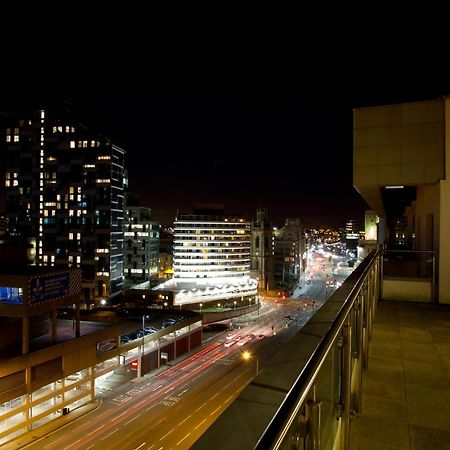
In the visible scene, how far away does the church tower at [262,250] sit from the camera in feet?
258

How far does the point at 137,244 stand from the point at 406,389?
63937 mm

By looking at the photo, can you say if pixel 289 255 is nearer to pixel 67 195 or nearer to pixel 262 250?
Answer: pixel 262 250

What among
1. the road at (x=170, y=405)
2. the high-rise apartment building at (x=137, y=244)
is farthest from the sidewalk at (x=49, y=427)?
the high-rise apartment building at (x=137, y=244)

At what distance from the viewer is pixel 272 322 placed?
48.6 metres

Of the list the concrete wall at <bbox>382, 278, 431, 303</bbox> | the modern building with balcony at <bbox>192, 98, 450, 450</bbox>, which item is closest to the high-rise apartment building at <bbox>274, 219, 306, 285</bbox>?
the modern building with balcony at <bbox>192, 98, 450, 450</bbox>

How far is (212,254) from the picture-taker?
221 feet

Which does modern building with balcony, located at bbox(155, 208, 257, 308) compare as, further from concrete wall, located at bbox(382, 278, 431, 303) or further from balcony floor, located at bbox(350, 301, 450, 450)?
balcony floor, located at bbox(350, 301, 450, 450)

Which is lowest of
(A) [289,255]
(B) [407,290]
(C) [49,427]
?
(C) [49,427]

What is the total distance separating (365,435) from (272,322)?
157 feet

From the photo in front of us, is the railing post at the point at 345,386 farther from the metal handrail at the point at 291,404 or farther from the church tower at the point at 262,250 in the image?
the church tower at the point at 262,250

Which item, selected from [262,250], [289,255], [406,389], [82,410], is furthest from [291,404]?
[289,255]

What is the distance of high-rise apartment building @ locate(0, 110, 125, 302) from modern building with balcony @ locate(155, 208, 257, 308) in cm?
1231

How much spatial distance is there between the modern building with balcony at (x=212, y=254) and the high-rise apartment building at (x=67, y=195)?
12315 mm

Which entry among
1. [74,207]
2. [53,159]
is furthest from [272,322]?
[53,159]
